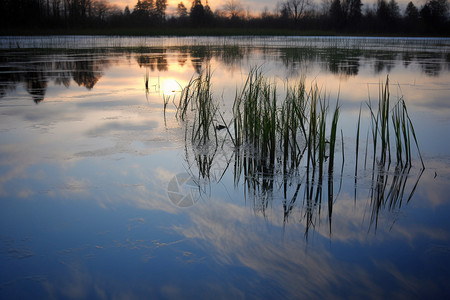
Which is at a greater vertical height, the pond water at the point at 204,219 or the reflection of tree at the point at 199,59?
the reflection of tree at the point at 199,59

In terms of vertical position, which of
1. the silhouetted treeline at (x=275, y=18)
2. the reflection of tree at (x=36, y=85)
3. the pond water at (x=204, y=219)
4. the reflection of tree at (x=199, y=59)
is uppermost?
the silhouetted treeline at (x=275, y=18)

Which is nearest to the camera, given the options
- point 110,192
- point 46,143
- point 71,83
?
point 110,192

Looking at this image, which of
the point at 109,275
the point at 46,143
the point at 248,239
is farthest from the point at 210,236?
the point at 46,143

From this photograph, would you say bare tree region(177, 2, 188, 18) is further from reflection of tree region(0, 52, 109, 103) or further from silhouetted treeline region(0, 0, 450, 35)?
reflection of tree region(0, 52, 109, 103)

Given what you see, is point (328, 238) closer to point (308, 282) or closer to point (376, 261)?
point (376, 261)

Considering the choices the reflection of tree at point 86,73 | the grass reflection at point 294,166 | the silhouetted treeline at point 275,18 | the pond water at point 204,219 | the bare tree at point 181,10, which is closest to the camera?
the pond water at point 204,219

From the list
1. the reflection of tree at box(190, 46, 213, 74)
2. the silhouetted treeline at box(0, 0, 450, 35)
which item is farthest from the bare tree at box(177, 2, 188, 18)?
the reflection of tree at box(190, 46, 213, 74)

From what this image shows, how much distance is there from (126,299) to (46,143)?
8.79 ft

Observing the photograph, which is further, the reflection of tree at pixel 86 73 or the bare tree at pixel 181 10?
the bare tree at pixel 181 10

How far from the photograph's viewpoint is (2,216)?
91.5 inches

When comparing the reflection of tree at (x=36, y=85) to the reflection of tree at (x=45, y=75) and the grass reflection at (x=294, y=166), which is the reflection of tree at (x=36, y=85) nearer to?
the reflection of tree at (x=45, y=75)

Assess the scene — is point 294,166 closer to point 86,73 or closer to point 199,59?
point 86,73

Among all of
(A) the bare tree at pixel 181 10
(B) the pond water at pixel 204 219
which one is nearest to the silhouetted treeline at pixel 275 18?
(A) the bare tree at pixel 181 10

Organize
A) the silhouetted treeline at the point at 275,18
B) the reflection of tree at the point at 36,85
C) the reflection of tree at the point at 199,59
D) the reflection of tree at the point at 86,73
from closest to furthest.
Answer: the reflection of tree at the point at 36,85 → the reflection of tree at the point at 86,73 → the reflection of tree at the point at 199,59 → the silhouetted treeline at the point at 275,18
